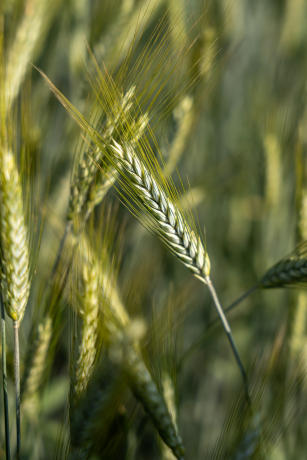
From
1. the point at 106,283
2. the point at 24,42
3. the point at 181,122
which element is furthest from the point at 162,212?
the point at 24,42

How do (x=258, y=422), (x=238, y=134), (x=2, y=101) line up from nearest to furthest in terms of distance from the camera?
(x=2, y=101)
(x=258, y=422)
(x=238, y=134)

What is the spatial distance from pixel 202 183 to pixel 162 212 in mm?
602

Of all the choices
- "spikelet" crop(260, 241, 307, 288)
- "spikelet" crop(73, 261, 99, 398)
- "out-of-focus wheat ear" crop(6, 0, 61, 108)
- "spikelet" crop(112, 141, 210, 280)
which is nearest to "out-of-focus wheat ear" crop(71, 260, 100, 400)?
"spikelet" crop(73, 261, 99, 398)

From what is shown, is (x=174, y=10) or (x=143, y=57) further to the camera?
(x=174, y=10)

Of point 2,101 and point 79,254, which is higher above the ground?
point 2,101

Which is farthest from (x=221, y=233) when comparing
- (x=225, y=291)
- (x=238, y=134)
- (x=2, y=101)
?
(x=2, y=101)

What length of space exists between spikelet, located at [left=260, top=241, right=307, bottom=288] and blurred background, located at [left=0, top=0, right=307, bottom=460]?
123 mm

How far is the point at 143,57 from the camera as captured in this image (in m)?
0.58

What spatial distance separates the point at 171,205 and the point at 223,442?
37 cm

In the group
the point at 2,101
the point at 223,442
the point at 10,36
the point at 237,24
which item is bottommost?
the point at 223,442

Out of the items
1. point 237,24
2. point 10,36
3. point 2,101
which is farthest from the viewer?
point 237,24

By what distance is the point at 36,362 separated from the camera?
0.63 m

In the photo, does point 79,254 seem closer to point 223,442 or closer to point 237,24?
point 223,442

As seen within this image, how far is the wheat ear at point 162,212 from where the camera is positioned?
1.74 ft
